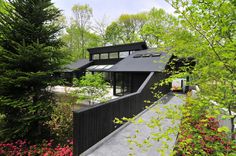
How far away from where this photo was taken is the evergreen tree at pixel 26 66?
16.5 ft

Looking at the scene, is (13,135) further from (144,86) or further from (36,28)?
(144,86)

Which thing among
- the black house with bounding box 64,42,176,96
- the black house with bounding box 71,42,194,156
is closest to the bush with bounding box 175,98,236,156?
the black house with bounding box 71,42,194,156

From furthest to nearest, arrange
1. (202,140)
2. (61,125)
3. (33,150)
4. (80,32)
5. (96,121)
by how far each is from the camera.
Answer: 1. (80,32)
2. (61,125)
3. (33,150)
4. (96,121)
5. (202,140)

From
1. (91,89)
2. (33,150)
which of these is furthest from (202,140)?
(91,89)

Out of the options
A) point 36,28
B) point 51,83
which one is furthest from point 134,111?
point 36,28

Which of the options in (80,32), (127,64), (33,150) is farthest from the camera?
(80,32)

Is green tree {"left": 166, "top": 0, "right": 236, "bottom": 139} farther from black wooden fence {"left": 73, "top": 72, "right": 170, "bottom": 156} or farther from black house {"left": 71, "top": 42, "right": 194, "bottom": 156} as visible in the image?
black wooden fence {"left": 73, "top": 72, "right": 170, "bottom": 156}

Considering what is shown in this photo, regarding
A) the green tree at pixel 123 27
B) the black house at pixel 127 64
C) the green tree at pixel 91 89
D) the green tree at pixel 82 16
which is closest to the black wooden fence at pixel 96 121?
the black house at pixel 127 64

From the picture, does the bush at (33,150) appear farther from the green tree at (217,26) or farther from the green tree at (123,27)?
the green tree at (123,27)

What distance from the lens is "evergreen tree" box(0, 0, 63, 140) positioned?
16.5 feet

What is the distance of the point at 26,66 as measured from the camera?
557 cm

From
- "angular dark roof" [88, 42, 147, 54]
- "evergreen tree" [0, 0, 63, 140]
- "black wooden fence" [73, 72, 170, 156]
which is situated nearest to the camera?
"black wooden fence" [73, 72, 170, 156]

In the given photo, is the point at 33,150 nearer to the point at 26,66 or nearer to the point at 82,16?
the point at 26,66

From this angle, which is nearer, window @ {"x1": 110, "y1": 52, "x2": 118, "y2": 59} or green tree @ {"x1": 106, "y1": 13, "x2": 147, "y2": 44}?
window @ {"x1": 110, "y1": 52, "x2": 118, "y2": 59}
